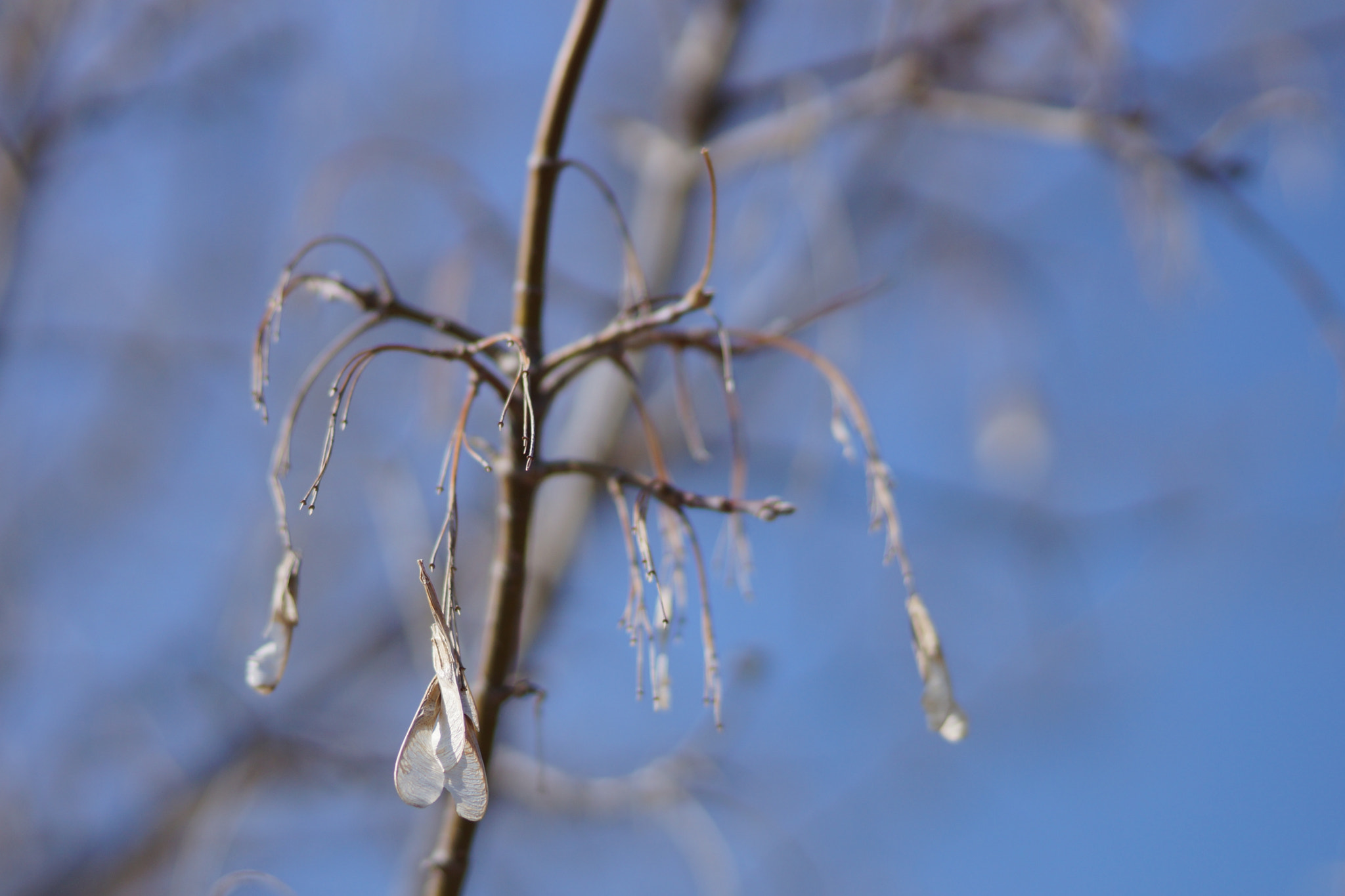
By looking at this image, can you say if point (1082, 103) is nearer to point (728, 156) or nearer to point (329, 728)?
point (728, 156)

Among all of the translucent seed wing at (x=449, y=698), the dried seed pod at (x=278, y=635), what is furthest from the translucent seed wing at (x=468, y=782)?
the dried seed pod at (x=278, y=635)

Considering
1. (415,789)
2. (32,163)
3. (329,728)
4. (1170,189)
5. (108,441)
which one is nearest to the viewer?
(415,789)

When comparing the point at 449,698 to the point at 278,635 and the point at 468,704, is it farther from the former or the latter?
the point at 278,635

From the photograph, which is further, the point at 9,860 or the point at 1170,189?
the point at 9,860

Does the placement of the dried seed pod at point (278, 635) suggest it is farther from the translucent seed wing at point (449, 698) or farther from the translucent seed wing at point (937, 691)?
the translucent seed wing at point (937, 691)

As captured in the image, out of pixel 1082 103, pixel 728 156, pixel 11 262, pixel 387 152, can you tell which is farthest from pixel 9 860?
pixel 1082 103

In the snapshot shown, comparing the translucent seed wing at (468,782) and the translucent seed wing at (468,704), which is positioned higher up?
the translucent seed wing at (468,704)

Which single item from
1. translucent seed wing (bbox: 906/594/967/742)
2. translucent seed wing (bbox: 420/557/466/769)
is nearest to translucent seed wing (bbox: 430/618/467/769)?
translucent seed wing (bbox: 420/557/466/769)
